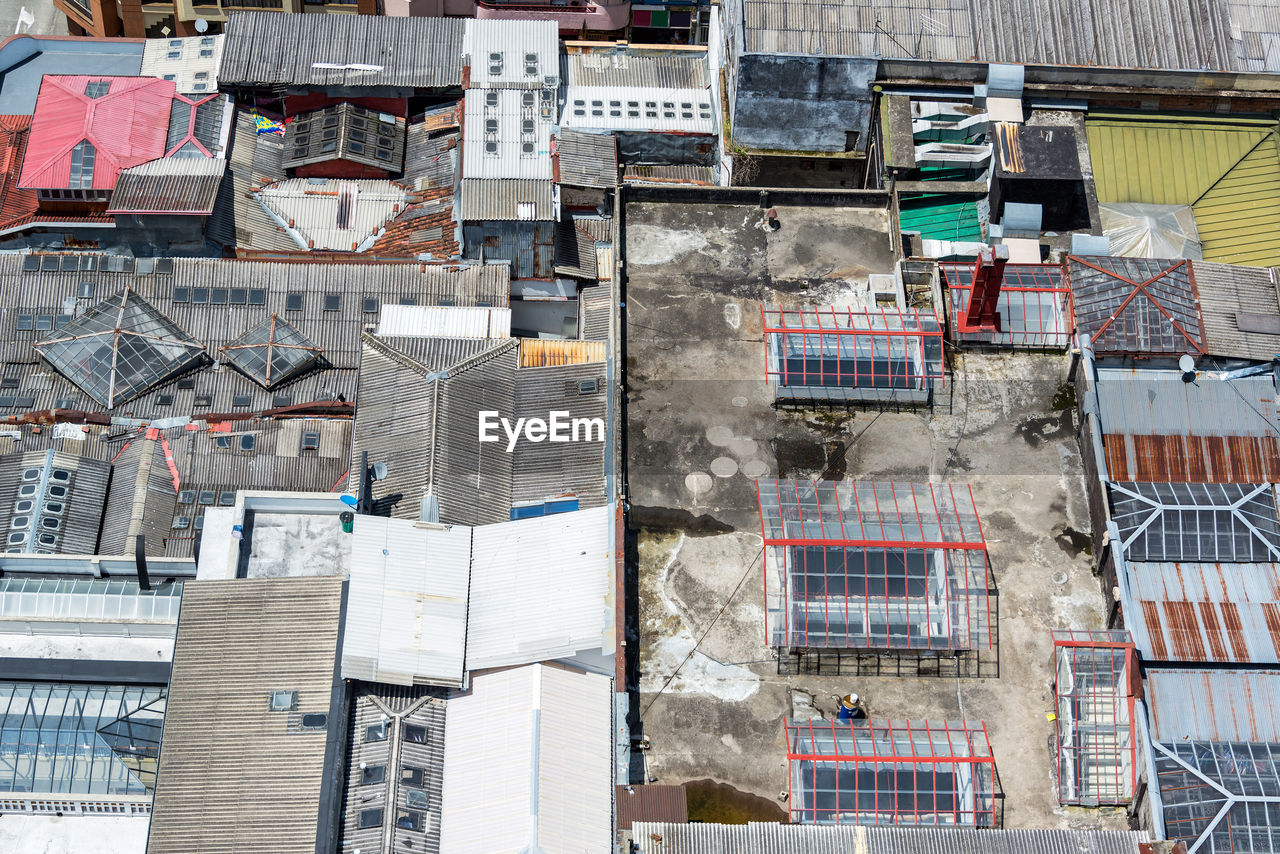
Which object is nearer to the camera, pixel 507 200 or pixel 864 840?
pixel 864 840

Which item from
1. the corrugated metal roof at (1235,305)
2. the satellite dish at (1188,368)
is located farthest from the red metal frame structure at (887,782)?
the corrugated metal roof at (1235,305)

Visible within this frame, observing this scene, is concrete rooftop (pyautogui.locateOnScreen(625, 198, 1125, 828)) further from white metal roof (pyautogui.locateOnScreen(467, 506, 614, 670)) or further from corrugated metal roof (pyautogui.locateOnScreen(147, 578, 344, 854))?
corrugated metal roof (pyautogui.locateOnScreen(147, 578, 344, 854))

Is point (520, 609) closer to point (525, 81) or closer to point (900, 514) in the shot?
point (900, 514)

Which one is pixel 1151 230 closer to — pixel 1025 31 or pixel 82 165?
pixel 1025 31

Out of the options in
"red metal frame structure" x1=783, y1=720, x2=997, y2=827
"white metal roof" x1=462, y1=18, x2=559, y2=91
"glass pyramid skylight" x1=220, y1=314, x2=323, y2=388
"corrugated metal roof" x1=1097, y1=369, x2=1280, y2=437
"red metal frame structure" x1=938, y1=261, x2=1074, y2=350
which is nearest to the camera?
"red metal frame structure" x1=783, y1=720, x2=997, y2=827

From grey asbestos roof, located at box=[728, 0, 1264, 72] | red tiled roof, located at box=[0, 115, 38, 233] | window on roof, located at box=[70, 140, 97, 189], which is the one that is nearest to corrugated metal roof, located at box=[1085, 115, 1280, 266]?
grey asbestos roof, located at box=[728, 0, 1264, 72]

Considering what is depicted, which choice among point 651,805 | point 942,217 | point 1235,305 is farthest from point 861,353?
point 651,805

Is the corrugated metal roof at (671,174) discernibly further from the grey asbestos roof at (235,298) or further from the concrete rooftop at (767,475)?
the concrete rooftop at (767,475)

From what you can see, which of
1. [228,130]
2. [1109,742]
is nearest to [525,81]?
[228,130]
